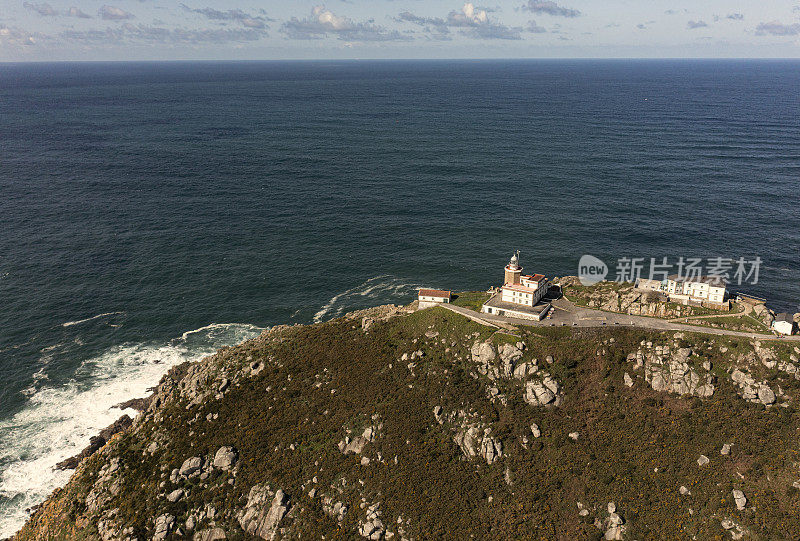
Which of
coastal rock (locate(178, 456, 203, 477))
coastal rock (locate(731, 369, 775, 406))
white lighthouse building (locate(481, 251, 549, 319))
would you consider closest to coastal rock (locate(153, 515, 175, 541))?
coastal rock (locate(178, 456, 203, 477))

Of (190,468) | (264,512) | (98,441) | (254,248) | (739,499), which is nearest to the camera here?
(739,499)

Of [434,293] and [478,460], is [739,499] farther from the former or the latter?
[434,293]

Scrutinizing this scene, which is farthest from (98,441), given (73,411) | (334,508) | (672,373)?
(672,373)

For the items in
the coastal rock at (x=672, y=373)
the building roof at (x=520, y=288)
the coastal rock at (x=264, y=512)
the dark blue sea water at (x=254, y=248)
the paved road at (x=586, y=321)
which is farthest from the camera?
the dark blue sea water at (x=254, y=248)

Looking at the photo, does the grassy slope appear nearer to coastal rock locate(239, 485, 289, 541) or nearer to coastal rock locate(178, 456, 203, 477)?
coastal rock locate(239, 485, 289, 541)

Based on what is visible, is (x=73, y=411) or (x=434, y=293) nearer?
(x=73, y=411)

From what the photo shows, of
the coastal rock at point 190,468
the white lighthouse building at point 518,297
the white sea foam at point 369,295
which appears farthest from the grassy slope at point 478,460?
the white sea foam at point 369,295

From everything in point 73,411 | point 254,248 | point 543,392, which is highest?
point 543,392

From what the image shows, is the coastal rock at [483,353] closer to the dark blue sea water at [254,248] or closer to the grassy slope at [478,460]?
the grassy slope at [478,460]
